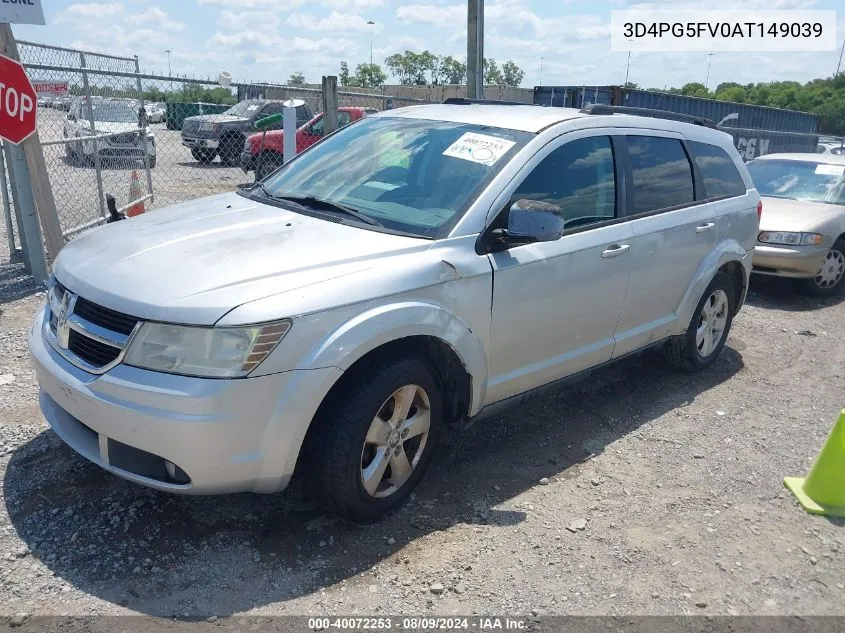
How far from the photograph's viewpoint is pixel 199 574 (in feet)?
9.34

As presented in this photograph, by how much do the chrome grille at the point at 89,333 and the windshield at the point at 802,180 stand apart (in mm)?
8516

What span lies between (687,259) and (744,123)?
19865mm

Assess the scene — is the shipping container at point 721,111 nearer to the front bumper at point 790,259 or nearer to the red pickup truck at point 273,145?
the red pickup truck at point 273,145

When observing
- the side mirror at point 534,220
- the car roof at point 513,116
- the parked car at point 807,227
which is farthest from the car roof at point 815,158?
the side mirror at point 534,220

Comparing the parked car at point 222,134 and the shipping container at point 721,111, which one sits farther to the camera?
the shipping container at point 721,111

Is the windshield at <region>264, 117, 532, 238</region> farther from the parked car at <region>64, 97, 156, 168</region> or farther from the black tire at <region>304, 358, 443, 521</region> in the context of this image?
the parked car at <region>64, 97, 156, 168</region>

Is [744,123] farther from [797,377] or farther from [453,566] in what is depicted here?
[453,566]

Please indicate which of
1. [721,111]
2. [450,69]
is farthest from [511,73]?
[721,111]

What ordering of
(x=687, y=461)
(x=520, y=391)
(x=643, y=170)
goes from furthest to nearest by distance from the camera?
(x=643, y=170) < (x=687, y=461) < (x=520, y=391)

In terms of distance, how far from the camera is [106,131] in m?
9.37

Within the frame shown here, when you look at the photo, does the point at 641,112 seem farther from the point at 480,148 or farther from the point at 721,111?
the point at 721,111

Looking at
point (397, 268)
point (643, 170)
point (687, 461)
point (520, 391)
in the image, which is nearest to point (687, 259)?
point (643, 170)

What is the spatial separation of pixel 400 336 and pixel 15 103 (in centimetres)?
461

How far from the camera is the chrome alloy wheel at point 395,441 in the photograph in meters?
3.14
